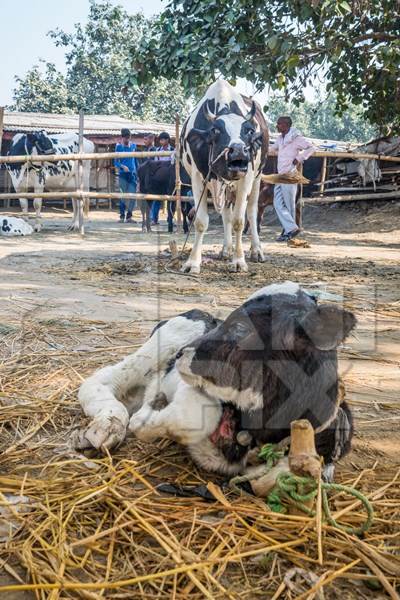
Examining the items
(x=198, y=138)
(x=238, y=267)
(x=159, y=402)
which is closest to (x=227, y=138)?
(x=198, y=138)

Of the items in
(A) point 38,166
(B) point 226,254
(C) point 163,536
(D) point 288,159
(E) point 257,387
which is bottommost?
(C) point 163,536

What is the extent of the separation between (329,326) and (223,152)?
512 cm

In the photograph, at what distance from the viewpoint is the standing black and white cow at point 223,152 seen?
6.73 metres

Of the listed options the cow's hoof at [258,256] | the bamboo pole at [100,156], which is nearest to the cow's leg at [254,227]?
the cow's hoof at [258,256]

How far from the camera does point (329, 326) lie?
72.3 inches

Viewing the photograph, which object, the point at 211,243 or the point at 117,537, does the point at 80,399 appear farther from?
the point at 211,243

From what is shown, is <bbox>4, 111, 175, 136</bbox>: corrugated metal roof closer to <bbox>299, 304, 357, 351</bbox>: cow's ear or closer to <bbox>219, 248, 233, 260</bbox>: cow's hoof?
<bbox>219, 248, 233, 260</bbox>: cow's hoof

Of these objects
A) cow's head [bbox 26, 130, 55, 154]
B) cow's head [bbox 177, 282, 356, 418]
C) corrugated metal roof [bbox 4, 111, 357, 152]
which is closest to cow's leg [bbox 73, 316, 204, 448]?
cow's head [bbox 177, 282, 356, 418]

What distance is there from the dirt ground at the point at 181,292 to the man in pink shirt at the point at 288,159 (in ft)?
2.05

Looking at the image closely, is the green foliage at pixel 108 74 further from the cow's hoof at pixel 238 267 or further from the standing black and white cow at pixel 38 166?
the cow's hoof at pixel 238 267

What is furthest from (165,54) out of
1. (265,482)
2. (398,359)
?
(265,482)

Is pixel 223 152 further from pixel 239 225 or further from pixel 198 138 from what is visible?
pixel 239 225

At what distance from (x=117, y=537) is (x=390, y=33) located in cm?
885

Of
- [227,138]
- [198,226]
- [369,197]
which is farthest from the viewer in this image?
[369,197]
